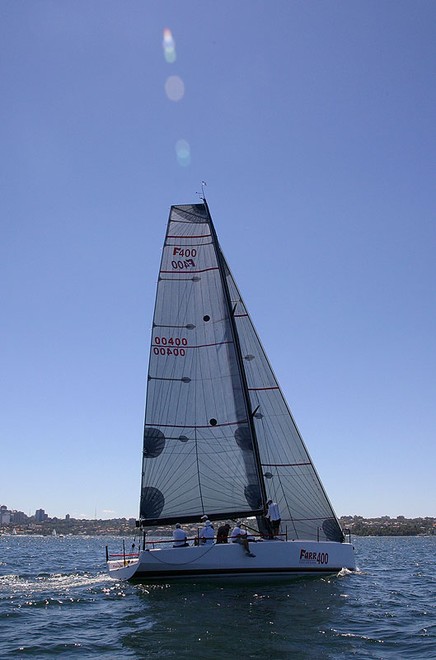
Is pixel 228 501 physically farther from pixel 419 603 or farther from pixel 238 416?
pixel 419 603

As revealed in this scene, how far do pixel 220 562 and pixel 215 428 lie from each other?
5.16m

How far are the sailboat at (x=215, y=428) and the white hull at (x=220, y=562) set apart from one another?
0.61 meters

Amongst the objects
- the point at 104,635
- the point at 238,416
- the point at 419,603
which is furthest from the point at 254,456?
the point at 104,635

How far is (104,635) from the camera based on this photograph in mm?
13070

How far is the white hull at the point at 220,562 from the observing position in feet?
63.9

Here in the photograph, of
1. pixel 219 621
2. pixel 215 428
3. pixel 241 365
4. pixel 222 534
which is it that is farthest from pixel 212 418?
pixel 219 621

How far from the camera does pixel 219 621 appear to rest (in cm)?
1395

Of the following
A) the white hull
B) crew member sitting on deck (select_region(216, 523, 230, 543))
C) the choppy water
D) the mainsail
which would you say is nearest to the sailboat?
the mainsail

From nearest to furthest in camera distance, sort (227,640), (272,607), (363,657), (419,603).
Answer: (363,657), (227,640), (272,607), (419,603)

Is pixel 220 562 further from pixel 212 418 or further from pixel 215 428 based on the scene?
pixel 212 418

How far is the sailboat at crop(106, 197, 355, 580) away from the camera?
22.5 metres

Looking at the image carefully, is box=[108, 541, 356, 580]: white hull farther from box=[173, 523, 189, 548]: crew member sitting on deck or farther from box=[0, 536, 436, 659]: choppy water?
box=[173, 523, 189, 548]: crew member sitting on deck

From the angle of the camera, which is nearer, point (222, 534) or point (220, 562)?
point (220, 562)

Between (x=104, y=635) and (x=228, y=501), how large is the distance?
9.92 metres
